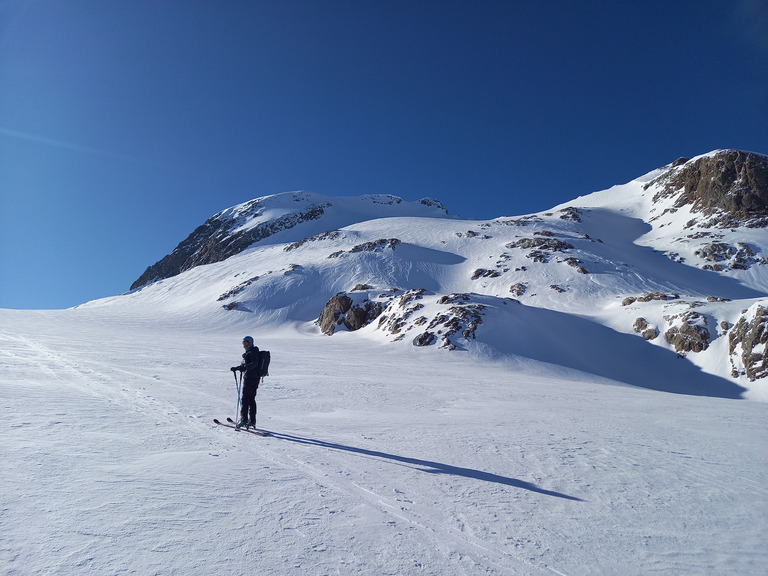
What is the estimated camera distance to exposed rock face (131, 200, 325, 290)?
3920 inches

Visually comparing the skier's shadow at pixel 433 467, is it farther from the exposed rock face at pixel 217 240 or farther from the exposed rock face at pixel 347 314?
the exposed rock face at pixel 217 240

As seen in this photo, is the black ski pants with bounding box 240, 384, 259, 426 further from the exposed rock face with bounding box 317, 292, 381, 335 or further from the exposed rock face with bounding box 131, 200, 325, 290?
the exposed rock face with bounding box 131, 200, 325, 290

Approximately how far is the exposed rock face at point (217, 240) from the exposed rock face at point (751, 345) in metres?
89.0

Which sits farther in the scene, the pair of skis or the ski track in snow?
the pair of skis

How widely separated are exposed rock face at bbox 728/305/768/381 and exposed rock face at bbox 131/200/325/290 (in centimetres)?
8905

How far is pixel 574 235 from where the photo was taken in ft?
A: 198

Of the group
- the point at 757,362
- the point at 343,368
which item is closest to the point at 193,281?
the point at 343,368

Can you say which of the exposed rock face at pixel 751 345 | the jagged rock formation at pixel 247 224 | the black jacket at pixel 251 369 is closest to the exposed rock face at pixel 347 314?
the exposed rock face at pixel 751 345

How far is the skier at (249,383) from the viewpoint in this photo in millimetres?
8492

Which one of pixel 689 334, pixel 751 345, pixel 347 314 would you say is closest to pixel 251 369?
pixel 751 345

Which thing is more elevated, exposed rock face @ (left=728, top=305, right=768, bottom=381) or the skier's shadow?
exposed rock face @ (left=728, top=305, right=768, bottom=381)

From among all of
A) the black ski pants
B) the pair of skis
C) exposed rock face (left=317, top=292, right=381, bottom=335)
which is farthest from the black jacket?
exposed rock face (left=317, top=292, right=381, bottom=335)

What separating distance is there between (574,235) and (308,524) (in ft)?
207

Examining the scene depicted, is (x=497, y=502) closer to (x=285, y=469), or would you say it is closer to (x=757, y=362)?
(x=285, y=469)
